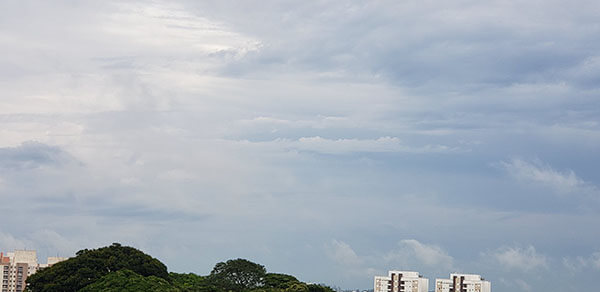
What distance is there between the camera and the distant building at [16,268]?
141 metres

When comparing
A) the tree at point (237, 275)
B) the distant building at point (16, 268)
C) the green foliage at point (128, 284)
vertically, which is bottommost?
the green foliage at point (128, 284)

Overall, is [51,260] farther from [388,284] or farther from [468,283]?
[468,283]

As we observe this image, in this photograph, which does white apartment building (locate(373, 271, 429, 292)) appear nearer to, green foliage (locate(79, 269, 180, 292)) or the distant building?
the distant building

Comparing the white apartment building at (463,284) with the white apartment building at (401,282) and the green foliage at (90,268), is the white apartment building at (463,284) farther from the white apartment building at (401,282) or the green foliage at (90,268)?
the green foliage at (90,268)

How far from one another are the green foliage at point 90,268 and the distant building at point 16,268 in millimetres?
69187

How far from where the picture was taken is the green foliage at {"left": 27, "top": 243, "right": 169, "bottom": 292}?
6675cm

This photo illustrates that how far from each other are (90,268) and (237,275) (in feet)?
47.8

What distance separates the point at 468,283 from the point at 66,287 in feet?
301

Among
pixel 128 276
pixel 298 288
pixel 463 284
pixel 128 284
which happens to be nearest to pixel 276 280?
pixel 298 288

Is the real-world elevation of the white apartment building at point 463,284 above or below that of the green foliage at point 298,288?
above

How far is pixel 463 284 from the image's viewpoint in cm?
14438

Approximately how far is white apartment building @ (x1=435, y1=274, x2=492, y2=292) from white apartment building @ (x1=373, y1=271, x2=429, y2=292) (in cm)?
285

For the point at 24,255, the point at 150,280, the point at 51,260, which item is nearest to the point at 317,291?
the point at 150,280

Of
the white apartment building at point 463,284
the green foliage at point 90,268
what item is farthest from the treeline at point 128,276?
the white apartment building at point 463,284
